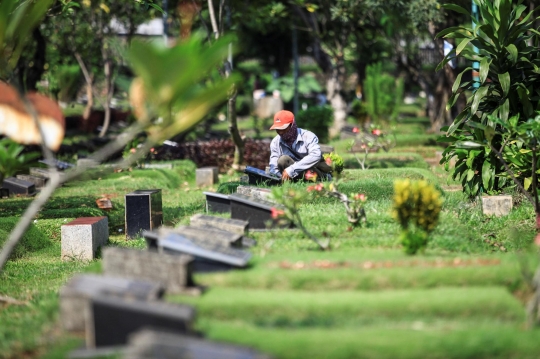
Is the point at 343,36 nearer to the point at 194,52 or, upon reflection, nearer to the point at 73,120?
the point at 73,120

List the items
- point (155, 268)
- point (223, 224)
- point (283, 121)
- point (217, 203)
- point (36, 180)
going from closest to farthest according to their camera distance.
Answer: point (155, 268), point (223, 224), point (217, 203), point (283, 121), point (36, 180)

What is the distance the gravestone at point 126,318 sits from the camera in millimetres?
5926

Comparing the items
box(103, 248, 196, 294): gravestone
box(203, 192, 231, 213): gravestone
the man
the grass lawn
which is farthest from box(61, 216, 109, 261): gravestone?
box(103, 248, 196, 294): gravestone

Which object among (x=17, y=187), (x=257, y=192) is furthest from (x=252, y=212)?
(x=17, y=187)

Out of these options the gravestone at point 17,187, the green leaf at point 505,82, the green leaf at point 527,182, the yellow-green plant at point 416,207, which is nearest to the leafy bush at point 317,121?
the gravestone at point 17,187

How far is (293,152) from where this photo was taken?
13180 millimetres

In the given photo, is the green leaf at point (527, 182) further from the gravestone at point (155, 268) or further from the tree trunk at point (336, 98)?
the tree trunk at point (336, 98)

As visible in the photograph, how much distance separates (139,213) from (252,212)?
12.6 feet

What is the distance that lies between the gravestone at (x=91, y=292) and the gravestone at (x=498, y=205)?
20.7ft

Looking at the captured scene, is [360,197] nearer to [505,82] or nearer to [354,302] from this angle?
[354,302]

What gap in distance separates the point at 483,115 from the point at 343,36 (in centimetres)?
1978

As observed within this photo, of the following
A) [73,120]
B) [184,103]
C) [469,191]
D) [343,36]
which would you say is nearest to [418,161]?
[469,191]

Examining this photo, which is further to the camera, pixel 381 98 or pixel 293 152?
pixel 381 98

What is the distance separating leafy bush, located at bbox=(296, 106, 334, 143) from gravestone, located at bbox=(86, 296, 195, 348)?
2011 cm
